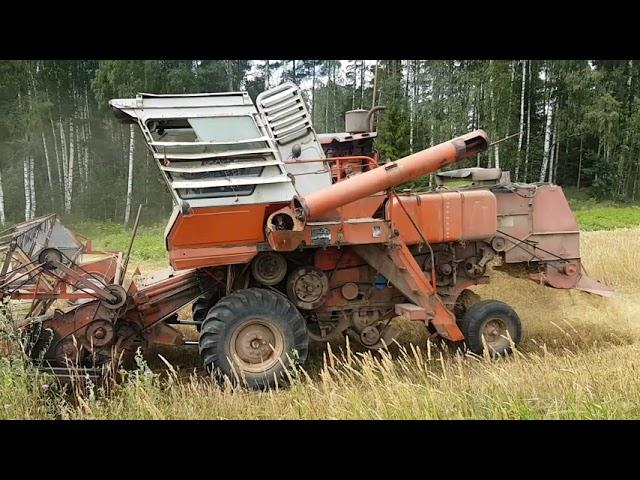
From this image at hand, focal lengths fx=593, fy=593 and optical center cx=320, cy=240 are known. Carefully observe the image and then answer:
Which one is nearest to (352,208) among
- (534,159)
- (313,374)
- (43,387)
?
(313,374)

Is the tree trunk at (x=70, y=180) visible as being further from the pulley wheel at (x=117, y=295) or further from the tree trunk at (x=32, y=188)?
the pulley wheel at (x=117, y=295)

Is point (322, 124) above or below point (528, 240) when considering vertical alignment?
above

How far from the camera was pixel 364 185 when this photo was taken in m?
5.37

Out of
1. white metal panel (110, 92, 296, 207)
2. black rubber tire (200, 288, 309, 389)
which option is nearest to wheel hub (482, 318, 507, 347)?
black rubber tire (200, 288, 309, 389)

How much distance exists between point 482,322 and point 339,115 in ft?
72.6

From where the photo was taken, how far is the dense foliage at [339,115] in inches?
819

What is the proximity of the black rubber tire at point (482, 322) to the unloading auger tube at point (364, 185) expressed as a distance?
1742 millimetres

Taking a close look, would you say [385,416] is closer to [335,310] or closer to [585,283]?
[335,310]

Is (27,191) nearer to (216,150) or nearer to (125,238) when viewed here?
(125,238)

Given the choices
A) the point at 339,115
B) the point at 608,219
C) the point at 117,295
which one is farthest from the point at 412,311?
the point at 339,115

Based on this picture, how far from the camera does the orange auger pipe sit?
5289 millimetres

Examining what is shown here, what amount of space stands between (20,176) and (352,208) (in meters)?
20.8

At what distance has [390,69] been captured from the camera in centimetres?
Answer: 2577

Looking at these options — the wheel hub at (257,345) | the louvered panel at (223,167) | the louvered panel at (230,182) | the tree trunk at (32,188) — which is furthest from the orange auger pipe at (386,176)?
the tree trunk at (32,188)
